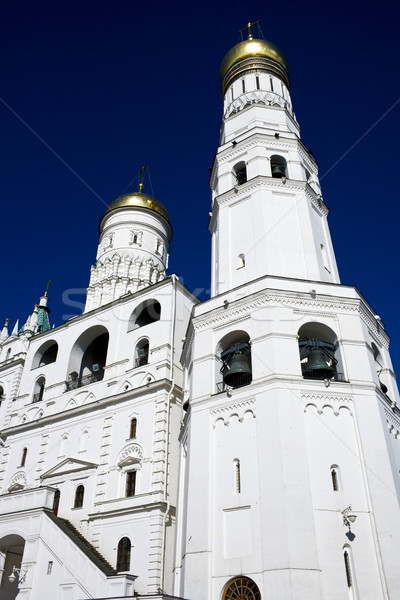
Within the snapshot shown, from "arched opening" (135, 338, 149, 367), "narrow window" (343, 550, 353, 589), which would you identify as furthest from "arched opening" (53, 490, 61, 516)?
"narrow window" (343, 550, 353, 589)

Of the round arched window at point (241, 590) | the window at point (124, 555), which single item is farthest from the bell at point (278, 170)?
the round arched window at point (241, 590)

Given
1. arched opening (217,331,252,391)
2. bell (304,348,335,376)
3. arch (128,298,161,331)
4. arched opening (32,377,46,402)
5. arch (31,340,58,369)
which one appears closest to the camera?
bell (304,348,335,376)

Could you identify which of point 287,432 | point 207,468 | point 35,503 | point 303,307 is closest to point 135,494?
point 35,503

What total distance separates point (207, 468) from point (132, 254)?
1927cm

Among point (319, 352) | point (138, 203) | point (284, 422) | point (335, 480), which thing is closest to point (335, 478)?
point (335, 480)

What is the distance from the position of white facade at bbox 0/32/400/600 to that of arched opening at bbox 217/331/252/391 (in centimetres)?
7

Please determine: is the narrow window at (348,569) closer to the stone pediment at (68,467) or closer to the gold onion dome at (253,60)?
the stone pediment at (68,467)

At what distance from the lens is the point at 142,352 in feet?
79.9

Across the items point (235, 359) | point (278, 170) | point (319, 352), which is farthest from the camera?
point (278, 170)

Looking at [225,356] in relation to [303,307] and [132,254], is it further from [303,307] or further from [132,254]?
[132,254]

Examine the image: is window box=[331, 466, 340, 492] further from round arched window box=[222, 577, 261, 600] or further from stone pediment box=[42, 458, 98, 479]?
stone pediment box=[42, 458, 98, 479]

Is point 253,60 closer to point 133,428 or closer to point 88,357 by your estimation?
point 88,357

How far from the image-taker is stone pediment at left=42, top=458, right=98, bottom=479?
22062mm

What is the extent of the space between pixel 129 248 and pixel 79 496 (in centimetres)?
1595
